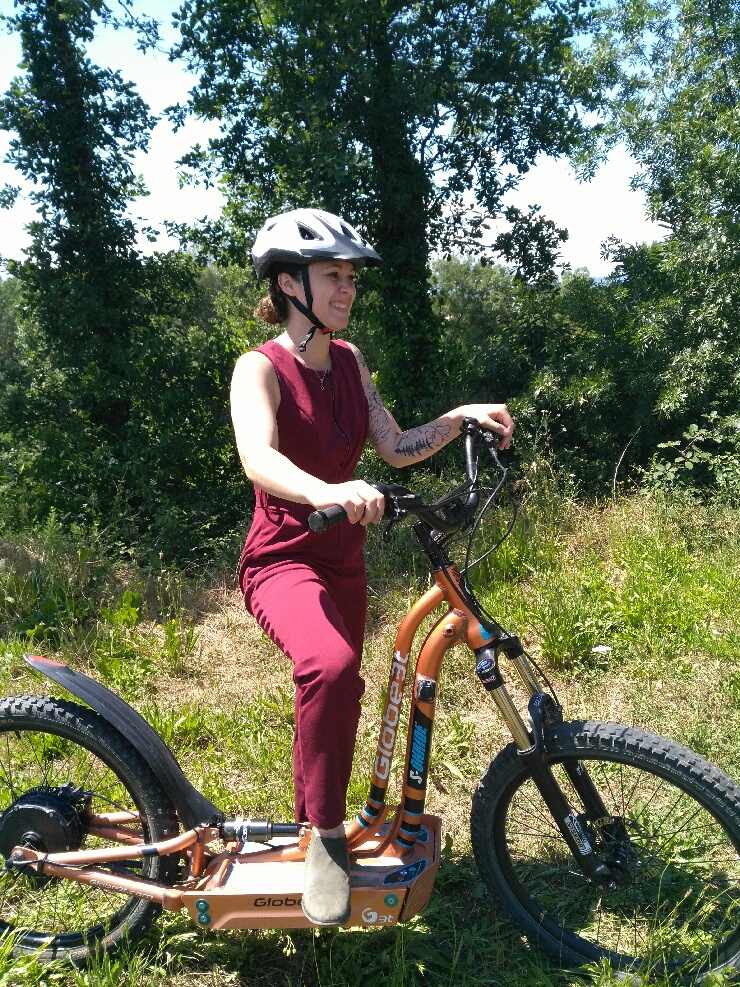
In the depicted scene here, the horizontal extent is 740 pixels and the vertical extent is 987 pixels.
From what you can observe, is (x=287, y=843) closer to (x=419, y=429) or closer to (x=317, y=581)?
(x=317, y=581)

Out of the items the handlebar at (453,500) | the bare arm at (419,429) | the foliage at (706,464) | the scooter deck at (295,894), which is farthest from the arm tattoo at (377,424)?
the foliage at (706,464)

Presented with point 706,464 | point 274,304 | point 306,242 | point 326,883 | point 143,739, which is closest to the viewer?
point 326,883

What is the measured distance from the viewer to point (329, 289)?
2387 mm

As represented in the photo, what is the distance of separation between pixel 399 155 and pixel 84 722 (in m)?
6.62

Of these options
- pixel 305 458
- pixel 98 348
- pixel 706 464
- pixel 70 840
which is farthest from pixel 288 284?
pixel 98 348

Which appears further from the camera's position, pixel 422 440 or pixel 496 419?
pixel 422 440

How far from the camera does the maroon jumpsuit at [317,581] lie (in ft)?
6.97

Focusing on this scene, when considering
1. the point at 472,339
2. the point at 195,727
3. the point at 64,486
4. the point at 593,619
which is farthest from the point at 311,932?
the point at 472,339

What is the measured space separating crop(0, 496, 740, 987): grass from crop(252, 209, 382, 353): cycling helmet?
200 cm

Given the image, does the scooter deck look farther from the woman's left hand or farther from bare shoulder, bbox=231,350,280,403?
bare shoulder, bbox=231,350,280,403

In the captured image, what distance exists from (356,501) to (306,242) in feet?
3.03

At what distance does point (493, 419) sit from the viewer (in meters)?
2.50

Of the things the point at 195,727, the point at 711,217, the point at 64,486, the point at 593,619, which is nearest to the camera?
the point at 195,727

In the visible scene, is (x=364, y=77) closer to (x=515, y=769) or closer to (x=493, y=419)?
(x=493, y=419)
